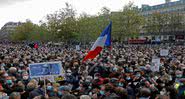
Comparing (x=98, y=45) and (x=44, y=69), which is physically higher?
(x=98, y=45)

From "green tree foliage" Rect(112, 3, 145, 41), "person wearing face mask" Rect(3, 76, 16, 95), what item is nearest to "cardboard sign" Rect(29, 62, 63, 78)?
"person wearing face mask" Rect(3, 76, 16, 95)

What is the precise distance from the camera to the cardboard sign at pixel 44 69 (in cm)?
816

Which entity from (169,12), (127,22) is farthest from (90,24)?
(169,12)

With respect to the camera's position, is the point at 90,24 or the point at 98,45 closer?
the point at 98,45

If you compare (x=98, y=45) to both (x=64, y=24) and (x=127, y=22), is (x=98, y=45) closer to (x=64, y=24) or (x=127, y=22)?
(x=64, y=24)

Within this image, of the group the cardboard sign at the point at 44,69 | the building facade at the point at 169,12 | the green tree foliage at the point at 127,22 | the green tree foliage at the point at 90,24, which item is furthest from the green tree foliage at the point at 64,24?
the cardboard sign at the point at 44,69

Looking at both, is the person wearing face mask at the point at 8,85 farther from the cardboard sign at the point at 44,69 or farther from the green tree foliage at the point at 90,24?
the green tree foliage at the point at 90,24

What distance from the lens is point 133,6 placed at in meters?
63.3

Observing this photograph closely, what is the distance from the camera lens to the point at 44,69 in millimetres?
8188

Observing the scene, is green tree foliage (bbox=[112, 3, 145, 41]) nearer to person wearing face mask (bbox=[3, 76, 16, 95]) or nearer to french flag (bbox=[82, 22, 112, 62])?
french flag (bbox=[82, 22, 112, 62])

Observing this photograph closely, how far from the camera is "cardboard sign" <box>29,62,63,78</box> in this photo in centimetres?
816

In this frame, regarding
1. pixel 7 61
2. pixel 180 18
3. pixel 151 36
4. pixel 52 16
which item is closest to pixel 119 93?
pixel 7 61

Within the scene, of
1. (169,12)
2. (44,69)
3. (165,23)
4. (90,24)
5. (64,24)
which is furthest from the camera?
(169,12)

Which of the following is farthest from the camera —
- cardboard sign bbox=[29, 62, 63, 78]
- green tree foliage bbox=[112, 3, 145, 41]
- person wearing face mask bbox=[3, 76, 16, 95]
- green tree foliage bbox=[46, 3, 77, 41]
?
green tree foliage bbox=[112, 3, 145, 41]
